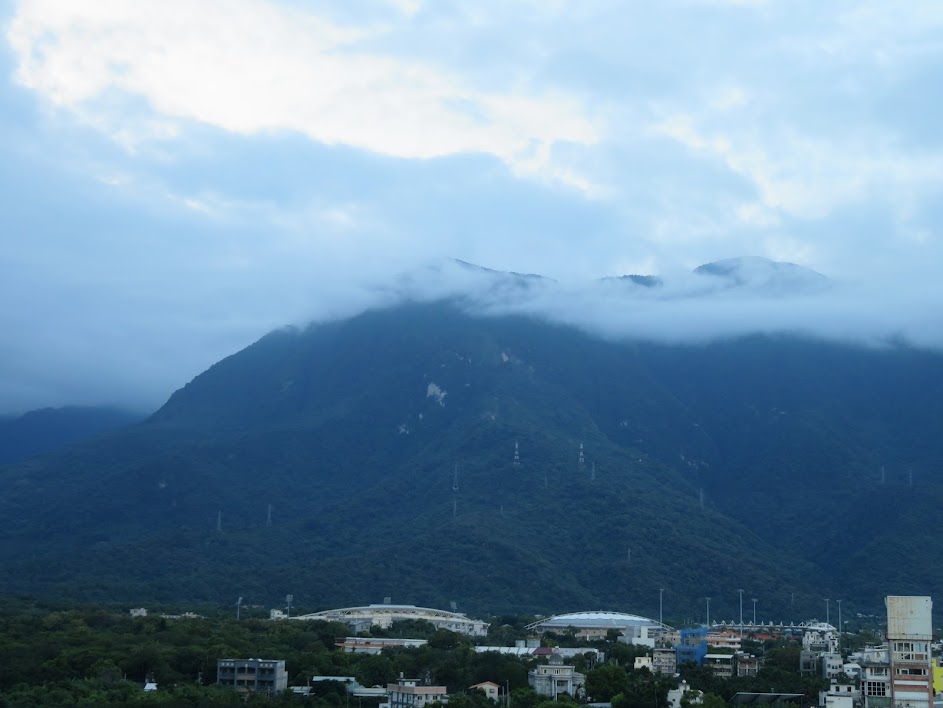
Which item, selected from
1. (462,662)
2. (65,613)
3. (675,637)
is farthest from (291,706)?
(675,637)

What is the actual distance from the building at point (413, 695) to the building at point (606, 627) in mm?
56221

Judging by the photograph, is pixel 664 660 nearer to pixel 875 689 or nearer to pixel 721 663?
pixel 721 663

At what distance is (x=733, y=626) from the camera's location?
195 m

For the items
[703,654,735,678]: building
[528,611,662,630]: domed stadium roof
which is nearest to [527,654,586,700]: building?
[703,654,735,678]: building

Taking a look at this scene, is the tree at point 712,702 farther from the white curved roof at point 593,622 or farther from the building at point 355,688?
the white curved roof at point 593,622

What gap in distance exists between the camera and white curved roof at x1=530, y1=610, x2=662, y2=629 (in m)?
177

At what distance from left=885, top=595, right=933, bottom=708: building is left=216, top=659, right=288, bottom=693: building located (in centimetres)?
4475

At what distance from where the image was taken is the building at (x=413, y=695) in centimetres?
10550

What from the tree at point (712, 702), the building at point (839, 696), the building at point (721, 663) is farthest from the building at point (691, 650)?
the tree at point (712, 702)

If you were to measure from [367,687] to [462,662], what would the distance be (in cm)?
1456

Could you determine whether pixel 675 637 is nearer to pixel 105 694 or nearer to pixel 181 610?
pixel 181 610

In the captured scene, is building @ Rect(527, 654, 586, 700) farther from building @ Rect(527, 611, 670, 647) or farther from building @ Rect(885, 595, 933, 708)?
building @ Rect(527, 611, 670, 647)

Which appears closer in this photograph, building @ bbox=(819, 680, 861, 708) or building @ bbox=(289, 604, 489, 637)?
building @ bbox=(819, 680, 861, 708)

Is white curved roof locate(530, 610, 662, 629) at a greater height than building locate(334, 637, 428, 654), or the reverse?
white curved roof locate(530, 610, 662, 629)
